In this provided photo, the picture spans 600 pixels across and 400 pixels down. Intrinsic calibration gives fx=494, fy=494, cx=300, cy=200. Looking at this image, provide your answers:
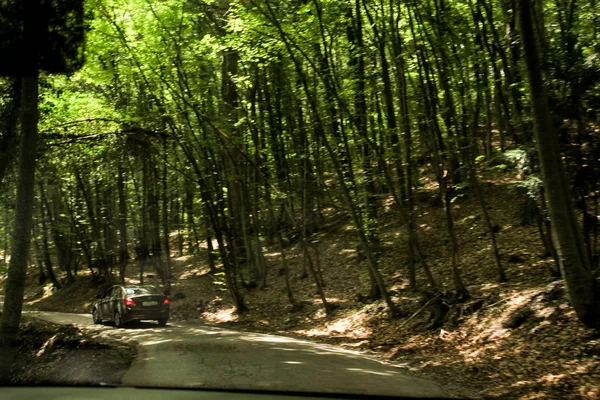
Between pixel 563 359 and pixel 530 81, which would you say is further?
pixel 530 81

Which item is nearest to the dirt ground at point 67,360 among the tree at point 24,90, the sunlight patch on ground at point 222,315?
the tree at point 24,90

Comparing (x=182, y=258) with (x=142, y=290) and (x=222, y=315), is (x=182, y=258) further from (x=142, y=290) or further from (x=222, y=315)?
(x=142, y=290)

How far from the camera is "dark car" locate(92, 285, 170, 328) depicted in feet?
53.0

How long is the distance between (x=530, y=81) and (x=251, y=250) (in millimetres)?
15368

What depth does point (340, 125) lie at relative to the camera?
14531 mm

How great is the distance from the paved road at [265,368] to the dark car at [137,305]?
3.91 meters

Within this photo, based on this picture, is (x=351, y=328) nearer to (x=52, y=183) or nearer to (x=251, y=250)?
(x=251, y=250)

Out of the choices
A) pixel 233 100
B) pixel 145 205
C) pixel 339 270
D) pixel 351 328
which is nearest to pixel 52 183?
pixel 145 205

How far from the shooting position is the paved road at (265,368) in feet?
22.2

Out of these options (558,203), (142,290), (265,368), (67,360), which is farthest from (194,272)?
(558,203)

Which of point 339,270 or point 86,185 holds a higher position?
point 86,185

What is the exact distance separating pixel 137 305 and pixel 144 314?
37 centimetres

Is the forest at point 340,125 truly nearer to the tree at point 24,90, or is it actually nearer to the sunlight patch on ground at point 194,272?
the tree at point 24,90

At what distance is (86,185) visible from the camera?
25.8 m
